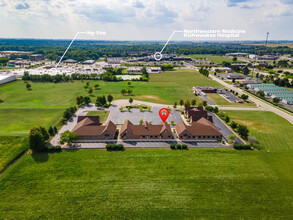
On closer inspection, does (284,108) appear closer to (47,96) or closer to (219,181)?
(219,181)

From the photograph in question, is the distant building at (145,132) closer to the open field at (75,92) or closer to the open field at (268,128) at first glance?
the open field at (268,128)

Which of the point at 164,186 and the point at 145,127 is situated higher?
the point at 145,127

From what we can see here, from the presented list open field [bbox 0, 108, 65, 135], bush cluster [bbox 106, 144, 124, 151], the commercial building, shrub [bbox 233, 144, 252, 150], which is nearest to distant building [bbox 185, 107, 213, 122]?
shrub [bbox 233, 144, 252, 150]

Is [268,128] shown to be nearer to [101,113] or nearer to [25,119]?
[101,113]

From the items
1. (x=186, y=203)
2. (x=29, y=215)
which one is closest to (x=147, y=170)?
(x=186, y=203)

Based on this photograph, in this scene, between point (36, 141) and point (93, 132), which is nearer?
point (36, 141)

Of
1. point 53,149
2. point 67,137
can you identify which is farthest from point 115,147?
point 53,149

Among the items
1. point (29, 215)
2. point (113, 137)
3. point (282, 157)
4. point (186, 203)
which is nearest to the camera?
point (29, 215)

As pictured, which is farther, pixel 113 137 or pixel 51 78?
pixel 51 78
